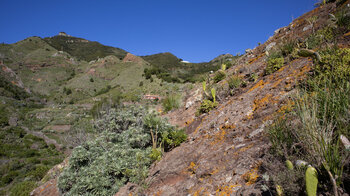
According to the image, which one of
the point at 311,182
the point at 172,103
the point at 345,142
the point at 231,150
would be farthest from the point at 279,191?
the point at 172,103

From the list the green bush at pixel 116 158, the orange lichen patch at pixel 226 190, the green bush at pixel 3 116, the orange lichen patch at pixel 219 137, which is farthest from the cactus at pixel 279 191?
the green bush at pixel 3 116

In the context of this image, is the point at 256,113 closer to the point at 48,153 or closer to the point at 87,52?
the point at 48,153

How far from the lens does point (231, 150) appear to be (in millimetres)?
2781

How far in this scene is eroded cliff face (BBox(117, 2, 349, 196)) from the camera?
7.13 ft

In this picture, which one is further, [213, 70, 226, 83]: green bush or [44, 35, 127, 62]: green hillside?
[44, 35, 127, 62]: green hillside

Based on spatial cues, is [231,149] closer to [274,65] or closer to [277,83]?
[277,83]

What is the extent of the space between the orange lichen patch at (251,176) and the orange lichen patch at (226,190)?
12 centimetres

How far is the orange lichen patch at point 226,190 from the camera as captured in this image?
1982 mm

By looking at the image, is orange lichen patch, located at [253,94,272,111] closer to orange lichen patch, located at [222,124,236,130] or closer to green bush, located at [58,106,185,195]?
orange lichen patch, located at [222,124,236,130]

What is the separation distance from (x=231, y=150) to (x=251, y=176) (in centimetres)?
80

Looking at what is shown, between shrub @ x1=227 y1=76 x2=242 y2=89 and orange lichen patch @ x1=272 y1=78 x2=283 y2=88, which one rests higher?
shrub @ x1=227 y1=76 x2=242 y2=89

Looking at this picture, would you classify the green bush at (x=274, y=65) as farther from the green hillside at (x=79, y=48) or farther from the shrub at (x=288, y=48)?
the green hillside at (x=79, y=48)

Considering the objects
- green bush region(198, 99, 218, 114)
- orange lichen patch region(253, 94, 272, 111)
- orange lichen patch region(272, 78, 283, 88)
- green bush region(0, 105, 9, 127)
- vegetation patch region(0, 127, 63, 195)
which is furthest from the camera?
green bush region(0, 105, 9, 127)

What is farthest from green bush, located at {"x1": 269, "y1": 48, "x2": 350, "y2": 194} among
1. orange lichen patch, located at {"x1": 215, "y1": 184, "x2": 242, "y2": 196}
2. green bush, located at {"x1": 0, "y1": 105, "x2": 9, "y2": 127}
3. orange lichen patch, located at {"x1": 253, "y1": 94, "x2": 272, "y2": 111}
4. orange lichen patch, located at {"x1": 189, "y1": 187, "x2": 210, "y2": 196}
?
green bush, located at {"x1": 0, "y1": 105, "x2": 9, "y2": 127}
